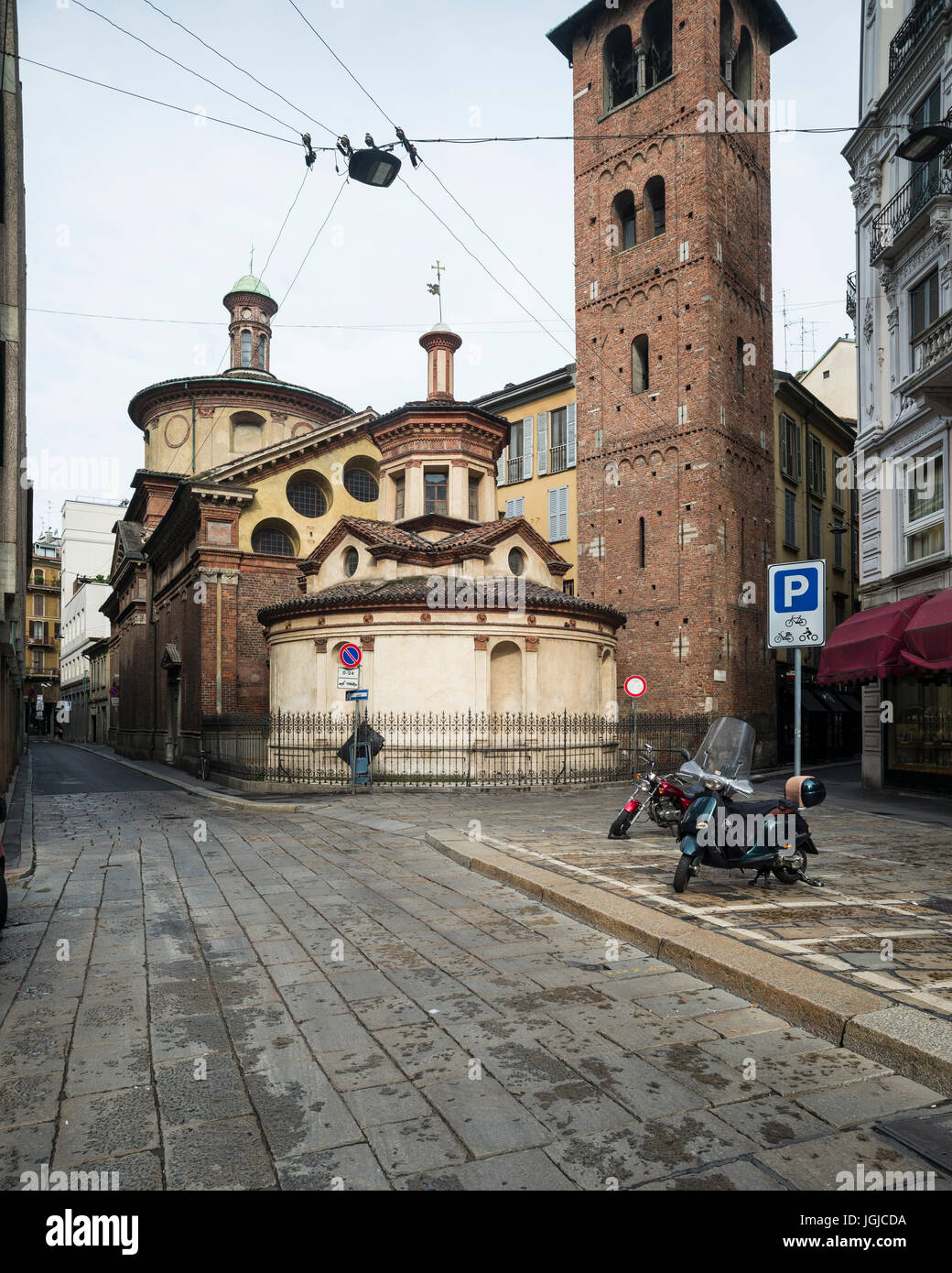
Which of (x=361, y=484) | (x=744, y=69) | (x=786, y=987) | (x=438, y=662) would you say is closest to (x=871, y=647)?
(x=438, y=662)

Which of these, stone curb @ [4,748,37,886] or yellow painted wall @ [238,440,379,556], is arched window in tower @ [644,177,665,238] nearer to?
yellow painted wall @ [238,440,379,556]

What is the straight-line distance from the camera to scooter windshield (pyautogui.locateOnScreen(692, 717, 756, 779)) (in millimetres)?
7734

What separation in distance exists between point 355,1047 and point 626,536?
26071 millimetres

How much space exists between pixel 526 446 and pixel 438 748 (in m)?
21.6

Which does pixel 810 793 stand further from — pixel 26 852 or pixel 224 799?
pixel 224 799

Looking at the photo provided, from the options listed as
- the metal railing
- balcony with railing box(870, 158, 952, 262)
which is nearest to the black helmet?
the metal railing

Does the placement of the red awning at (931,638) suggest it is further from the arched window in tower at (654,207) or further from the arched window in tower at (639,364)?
the arched window in tower at (654,207)

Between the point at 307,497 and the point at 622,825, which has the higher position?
the point at 307,497

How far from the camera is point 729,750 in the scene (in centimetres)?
782

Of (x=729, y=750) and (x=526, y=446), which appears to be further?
(x=526, y=446)

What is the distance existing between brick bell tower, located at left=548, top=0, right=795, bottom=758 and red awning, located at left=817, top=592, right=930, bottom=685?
814 cm

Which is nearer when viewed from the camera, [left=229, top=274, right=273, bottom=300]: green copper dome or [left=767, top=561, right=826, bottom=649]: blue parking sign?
[left=767, top=561, right=826, bottom=649]: blue parking sign

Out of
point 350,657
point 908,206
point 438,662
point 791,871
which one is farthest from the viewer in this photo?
point 438,662

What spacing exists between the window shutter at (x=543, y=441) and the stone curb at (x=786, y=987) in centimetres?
3171
